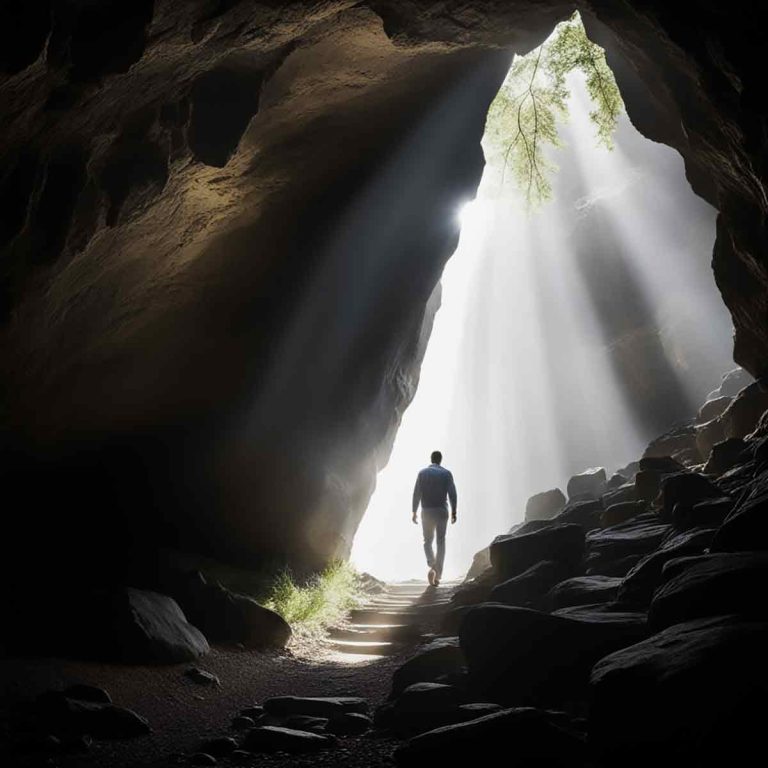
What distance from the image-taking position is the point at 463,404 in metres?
69.3

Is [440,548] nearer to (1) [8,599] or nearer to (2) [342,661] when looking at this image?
(2) [342,661]

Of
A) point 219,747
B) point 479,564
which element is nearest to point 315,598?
point 219,747

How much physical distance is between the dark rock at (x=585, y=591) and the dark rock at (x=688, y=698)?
7.84 feet

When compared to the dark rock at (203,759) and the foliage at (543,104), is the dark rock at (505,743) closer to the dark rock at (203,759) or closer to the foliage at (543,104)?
the dark rock at (203,759)

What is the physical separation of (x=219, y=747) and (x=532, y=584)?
454 centimetres

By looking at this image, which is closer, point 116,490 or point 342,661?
point 342,661

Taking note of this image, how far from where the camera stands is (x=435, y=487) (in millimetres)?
12500

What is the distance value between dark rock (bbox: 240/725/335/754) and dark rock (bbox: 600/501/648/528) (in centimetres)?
690

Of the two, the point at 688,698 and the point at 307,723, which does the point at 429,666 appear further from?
the point at 688,698

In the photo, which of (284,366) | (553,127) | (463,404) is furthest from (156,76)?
(463,404)

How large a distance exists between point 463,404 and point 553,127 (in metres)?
57.5

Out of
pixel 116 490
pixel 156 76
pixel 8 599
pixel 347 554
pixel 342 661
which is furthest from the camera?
pixel 347 554

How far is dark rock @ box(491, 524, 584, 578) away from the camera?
7.63 metres

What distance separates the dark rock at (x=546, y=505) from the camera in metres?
23.5
